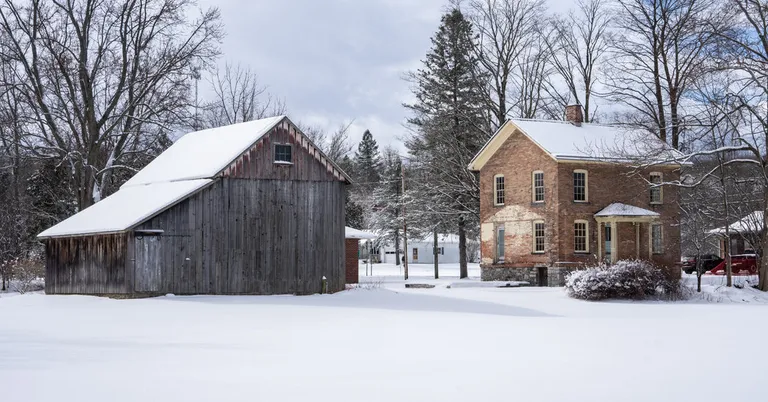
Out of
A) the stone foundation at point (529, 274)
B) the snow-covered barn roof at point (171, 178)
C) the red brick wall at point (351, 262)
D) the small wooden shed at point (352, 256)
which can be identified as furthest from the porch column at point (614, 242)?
the snow-covered barn roof at point (171, 178)

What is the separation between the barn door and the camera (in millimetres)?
30141

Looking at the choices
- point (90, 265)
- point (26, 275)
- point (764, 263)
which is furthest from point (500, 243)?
point (26, 275)

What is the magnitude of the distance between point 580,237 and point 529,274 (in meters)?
2.98

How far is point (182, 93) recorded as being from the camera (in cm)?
4353

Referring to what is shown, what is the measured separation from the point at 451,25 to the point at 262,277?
27.4 metres

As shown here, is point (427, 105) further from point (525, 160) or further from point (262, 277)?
point (262, 277)

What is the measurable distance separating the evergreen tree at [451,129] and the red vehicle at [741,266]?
1367cm

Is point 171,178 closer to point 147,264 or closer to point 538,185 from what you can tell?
point 147,264

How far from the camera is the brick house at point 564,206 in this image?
41188 mm

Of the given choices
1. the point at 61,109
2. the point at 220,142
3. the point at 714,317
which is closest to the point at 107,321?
the point at 220,142

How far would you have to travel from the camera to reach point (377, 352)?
1614 centimetres

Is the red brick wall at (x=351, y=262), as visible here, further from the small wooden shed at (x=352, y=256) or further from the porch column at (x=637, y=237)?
the porch column at (x=637, y=237)

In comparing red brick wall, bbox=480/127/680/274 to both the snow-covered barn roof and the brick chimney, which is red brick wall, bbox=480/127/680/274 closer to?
the brick chimney

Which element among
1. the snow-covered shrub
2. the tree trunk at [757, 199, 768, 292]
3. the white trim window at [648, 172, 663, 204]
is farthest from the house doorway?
the snow-covered shrub
